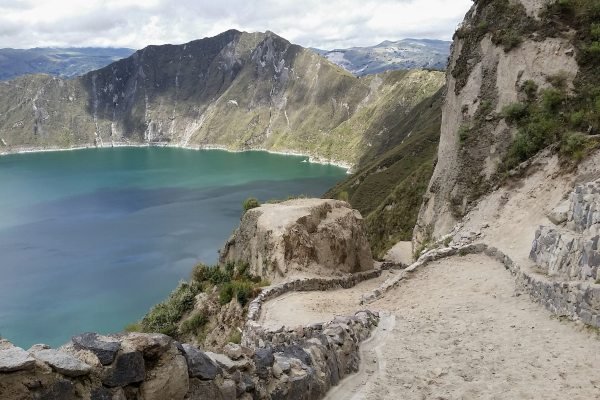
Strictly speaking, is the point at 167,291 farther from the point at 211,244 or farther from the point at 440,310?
the point at 440,310

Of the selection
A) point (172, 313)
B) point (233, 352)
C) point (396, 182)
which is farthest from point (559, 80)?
point (396, 182)

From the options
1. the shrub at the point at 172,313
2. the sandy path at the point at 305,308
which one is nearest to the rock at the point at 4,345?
the sandy path at the point at 305,308

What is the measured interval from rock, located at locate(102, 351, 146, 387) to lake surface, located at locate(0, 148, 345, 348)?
28.8m

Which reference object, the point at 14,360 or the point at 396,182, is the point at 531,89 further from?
the point at 396,182

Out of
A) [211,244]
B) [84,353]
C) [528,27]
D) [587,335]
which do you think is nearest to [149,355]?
[84,353]

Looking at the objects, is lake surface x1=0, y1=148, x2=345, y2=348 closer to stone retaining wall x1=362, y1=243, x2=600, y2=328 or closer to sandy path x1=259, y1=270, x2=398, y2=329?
sandy path x1=259, y1=270, x2=398, y2=329

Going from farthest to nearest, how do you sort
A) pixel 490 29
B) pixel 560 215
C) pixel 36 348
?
pixel 490 29 < pixel 560 215 < pixel 36 348

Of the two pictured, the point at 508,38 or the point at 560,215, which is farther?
the point at 508,38

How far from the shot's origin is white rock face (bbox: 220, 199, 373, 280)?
2566 cm

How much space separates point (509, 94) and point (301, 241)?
14.1 m

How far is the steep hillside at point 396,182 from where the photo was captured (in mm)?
61188

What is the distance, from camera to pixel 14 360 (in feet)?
15.0

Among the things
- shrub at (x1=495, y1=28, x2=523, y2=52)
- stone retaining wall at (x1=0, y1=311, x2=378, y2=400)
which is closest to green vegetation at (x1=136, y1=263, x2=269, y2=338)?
stone retaining wall at (x1=0, y1=311, x2=378, y2=400)

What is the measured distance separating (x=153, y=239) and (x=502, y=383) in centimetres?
8212
